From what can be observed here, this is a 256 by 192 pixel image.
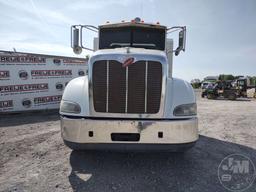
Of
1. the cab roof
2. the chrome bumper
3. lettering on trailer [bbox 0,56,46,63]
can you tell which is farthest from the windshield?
lettering on trailer [bbox 0,56,46,63]

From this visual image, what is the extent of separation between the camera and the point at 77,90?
3.48 meters

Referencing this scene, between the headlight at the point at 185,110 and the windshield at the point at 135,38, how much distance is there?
2.02 metres

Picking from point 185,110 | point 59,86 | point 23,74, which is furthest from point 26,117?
point 185,110

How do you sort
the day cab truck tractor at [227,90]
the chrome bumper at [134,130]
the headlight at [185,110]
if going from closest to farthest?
1. the chrome bumper at [134,130]
2. the headlight at [185,110]
3. the day cab truck tractor at [227,90]

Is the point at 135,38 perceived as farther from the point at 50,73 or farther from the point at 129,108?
the point at 50,73

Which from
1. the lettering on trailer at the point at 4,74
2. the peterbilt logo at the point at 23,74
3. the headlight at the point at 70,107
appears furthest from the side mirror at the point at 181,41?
the lettering on trailer at the point at 4,74

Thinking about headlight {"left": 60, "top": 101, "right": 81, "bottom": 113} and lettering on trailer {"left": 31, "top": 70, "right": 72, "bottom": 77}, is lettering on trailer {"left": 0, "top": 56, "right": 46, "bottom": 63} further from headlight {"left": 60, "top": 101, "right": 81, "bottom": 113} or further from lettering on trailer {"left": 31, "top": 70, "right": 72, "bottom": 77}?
headlight {"left": 60, "top": 101, "right": 81, "bottom": 113}

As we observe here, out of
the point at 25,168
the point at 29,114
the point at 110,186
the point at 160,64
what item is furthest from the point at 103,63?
the point at 29,114

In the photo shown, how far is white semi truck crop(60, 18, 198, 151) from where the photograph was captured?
3174 millimetres

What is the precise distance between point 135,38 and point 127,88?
199 cm

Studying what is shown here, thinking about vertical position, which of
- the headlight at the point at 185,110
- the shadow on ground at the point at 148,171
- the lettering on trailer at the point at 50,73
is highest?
the lettering on trailer at the point at 50,73

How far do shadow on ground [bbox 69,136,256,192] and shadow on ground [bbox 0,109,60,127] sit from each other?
13.6 feet

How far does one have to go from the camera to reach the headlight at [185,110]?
328 cm

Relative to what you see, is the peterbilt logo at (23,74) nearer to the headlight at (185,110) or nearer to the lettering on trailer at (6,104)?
the lettering on trailer at (6,104)
